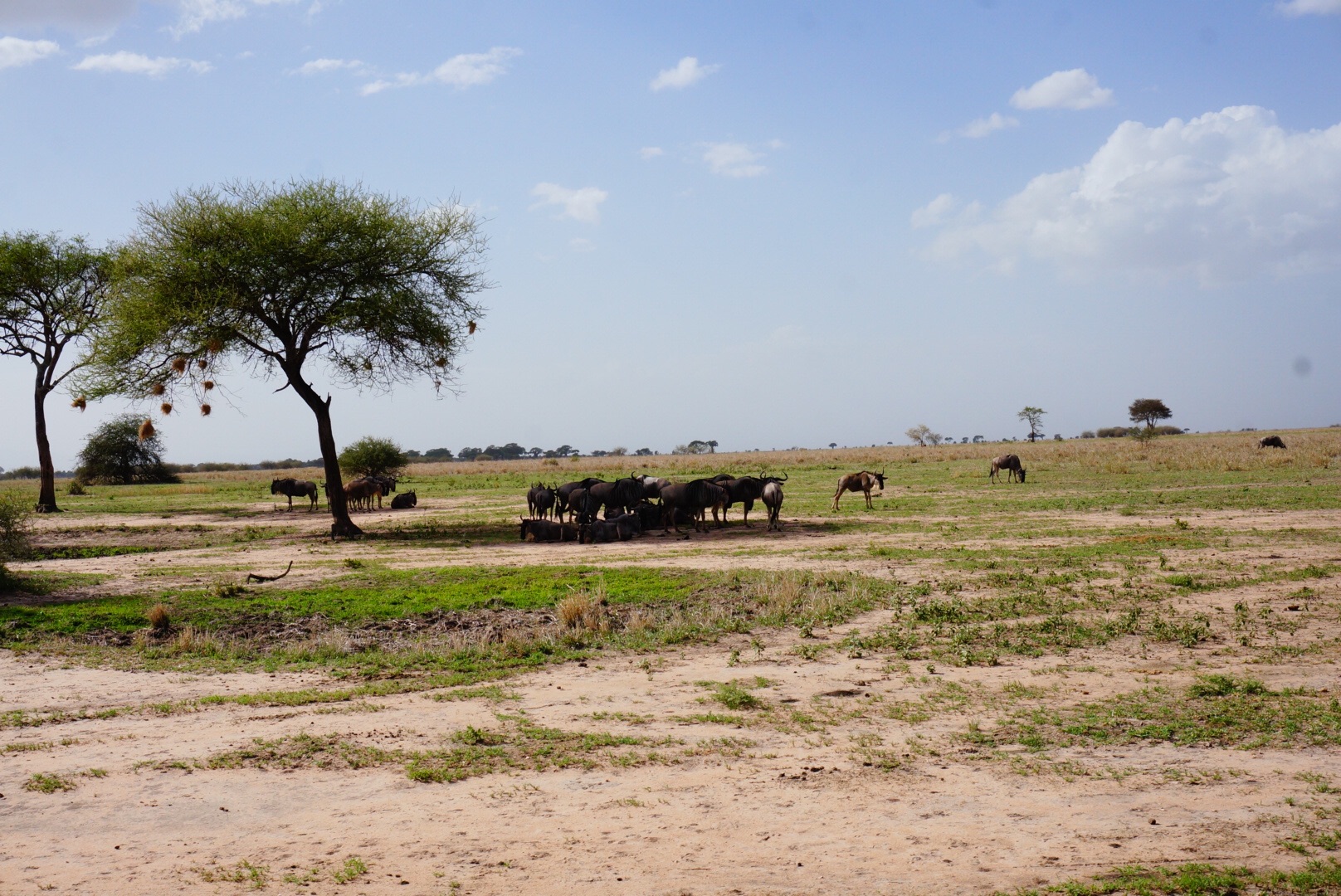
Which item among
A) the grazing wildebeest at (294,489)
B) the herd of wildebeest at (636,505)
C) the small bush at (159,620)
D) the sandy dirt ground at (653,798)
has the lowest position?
the sandy dirt ground at (653,798)

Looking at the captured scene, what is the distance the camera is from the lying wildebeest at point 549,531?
2189 centimetres

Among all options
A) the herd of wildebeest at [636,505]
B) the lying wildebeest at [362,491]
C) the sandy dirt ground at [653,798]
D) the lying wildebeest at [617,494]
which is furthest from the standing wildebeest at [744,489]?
the lying wildebeest at [362,491]

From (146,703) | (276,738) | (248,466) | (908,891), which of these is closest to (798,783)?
(908,891)

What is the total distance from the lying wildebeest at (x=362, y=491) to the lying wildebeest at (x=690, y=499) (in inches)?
542

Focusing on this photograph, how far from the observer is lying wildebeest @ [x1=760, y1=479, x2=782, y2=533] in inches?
891

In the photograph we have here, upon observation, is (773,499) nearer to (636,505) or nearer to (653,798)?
(636,505)

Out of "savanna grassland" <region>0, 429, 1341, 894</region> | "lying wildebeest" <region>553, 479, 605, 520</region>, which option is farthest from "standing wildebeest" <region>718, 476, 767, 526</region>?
"savanna grassland" <region>0, 429, 1341, 894</region>

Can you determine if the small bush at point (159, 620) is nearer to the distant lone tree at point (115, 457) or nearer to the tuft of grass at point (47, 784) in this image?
the tuft of grass at point (47, 784)

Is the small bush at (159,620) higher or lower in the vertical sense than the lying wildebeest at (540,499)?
lower

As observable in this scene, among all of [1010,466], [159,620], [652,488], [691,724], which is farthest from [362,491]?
[691,724]

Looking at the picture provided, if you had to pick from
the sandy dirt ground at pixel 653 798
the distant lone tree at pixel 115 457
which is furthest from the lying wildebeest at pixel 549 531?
the distant lone tree at pixel 115 457

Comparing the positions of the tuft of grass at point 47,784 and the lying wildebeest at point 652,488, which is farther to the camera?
the lying wildebeest at point 652,488

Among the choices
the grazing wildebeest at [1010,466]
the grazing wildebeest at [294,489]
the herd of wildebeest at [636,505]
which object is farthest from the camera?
the grazing wildebeest at [1010,466]

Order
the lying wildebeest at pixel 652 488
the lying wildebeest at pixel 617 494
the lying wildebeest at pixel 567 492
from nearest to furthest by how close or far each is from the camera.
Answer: the lying wildebeest at pixel 617 494 < the lying wildebeest at pixel 567 492 < the lying wildebeest at pixel 652 488
